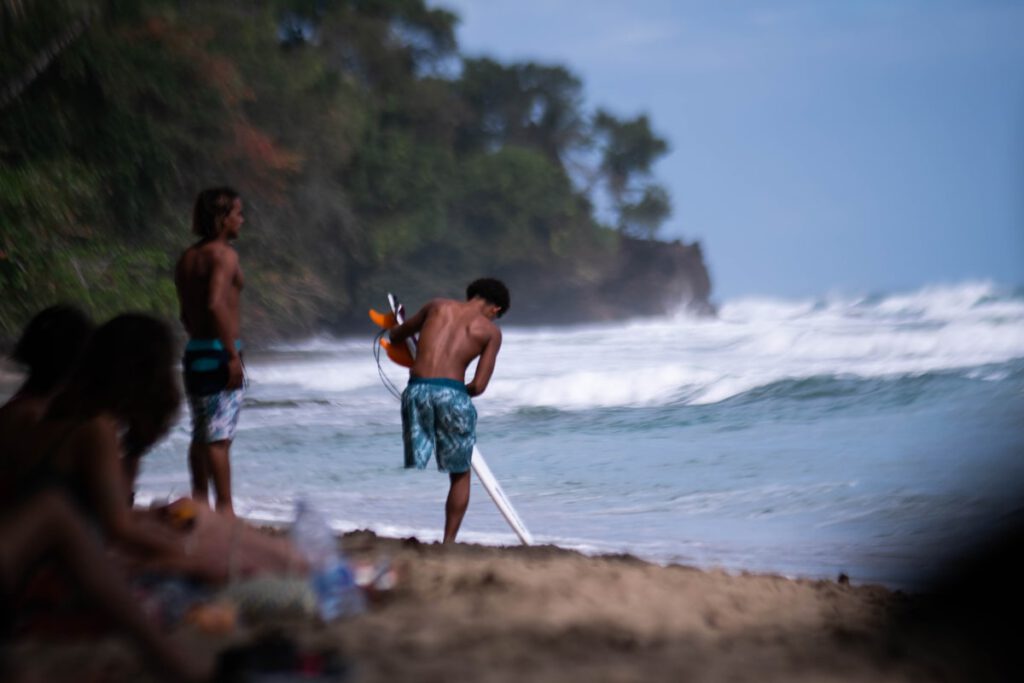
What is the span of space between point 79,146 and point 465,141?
56.6ft

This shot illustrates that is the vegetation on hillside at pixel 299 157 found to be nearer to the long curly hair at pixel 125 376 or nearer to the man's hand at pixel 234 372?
the man's hand at pixel 234 372

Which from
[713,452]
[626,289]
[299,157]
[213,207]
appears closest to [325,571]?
[213,207]

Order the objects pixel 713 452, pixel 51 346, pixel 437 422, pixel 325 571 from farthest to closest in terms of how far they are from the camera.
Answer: pixel 713 452
pixel 437 422
pixel 51 346
pixel 325 571

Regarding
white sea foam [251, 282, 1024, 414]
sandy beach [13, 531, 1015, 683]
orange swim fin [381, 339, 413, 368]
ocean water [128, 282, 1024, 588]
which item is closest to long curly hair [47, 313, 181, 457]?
sandy beach [13, 531, 1015, 683]

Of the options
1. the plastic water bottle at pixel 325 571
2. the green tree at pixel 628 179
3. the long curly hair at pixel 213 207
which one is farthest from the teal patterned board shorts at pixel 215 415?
the green tree at pixel 628 179

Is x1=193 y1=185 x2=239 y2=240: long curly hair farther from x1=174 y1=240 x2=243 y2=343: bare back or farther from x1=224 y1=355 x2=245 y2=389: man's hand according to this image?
x1=224 y1=355 x2=245 y2=389: man's hand

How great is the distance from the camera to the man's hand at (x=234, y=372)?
348 centimetres

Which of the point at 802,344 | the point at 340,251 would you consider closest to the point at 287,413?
the point at 802,344

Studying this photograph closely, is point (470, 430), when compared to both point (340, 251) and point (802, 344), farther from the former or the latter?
point (340, 251)

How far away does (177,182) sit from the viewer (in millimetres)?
16547

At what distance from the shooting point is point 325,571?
245 centimetres

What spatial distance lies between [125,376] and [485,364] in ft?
6.08

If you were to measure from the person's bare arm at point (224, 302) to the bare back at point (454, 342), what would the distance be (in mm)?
652

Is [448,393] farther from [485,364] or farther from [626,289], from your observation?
[626,289]
